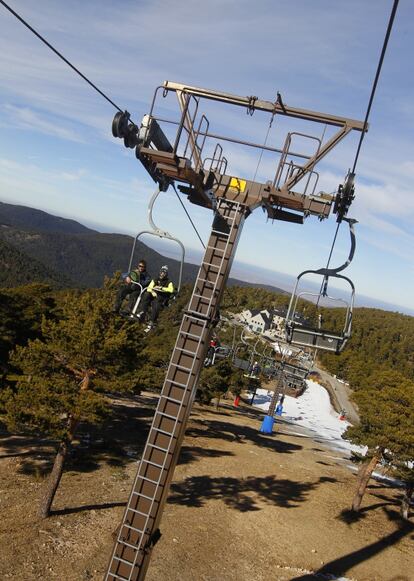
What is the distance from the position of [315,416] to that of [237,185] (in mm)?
66311

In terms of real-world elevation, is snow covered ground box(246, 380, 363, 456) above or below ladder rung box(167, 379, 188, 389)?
below

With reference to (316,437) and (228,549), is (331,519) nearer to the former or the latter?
(228,549)

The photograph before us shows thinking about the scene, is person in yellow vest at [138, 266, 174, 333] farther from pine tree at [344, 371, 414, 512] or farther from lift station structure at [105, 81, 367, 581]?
pine tree at [344, 371, 414, 512]

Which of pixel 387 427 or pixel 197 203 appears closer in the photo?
pixel 197 203

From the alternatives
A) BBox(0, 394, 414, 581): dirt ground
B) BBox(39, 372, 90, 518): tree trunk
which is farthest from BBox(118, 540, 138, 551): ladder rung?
BBox(39, 372, 90, 518): tree trunk

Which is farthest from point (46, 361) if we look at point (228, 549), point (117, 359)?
point (228, 549)

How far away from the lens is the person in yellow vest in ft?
40.4

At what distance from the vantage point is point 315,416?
6931 cm

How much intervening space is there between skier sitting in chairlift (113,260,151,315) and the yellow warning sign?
467 centimetres

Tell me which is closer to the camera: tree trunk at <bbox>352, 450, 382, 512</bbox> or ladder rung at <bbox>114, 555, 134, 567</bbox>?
ladder rung at <bbox>114, 555, 134, 567</bbox>

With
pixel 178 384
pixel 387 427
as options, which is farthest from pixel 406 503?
pixel 178 384

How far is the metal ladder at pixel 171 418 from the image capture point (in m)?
7.07

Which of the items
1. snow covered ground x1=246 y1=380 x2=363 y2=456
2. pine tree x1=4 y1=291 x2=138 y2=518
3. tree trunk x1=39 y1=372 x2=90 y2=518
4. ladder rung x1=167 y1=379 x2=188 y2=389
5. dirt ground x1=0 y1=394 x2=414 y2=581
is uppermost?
ladder rung x1=167 y1=379 x2=188 y2=389

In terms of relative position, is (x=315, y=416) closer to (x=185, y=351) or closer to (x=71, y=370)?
(x=71, y=370)
